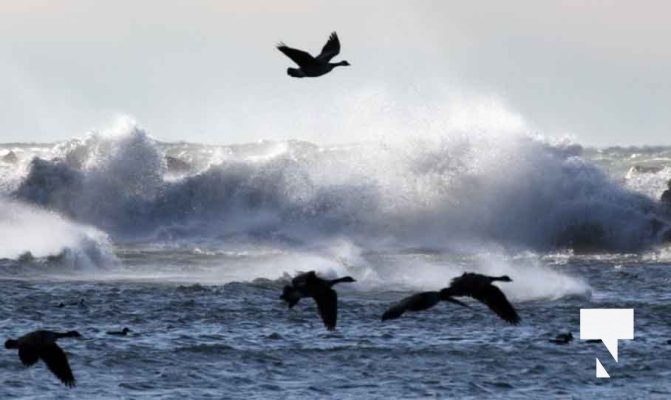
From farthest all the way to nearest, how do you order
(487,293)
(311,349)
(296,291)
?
(311,349) < (487,293) < (296,291)

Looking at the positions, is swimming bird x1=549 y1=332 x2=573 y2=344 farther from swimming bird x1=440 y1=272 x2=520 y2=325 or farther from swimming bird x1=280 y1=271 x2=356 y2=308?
swimming bird x1=280 y1=271 x2=356 y2=308

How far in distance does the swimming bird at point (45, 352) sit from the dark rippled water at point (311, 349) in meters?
6.29

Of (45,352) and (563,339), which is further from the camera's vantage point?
(563,339)

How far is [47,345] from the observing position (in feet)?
44.4

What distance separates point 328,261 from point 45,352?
2444 cm

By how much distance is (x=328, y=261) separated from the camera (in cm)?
3784

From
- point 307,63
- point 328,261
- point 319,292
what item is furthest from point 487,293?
point 328,261

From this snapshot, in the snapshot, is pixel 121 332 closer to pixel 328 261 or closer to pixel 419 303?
pixel 419 303

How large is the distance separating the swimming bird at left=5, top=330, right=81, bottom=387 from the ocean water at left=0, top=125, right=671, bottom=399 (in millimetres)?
6414

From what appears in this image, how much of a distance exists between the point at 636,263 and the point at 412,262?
185 inches

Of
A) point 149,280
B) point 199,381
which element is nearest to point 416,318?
point 199,381

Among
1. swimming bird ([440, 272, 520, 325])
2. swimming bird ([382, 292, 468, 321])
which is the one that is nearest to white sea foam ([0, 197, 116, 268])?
swimming bird ([440, 272, 520, 325])

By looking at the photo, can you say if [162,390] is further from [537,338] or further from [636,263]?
[636,263]

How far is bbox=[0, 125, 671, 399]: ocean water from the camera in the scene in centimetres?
2152
